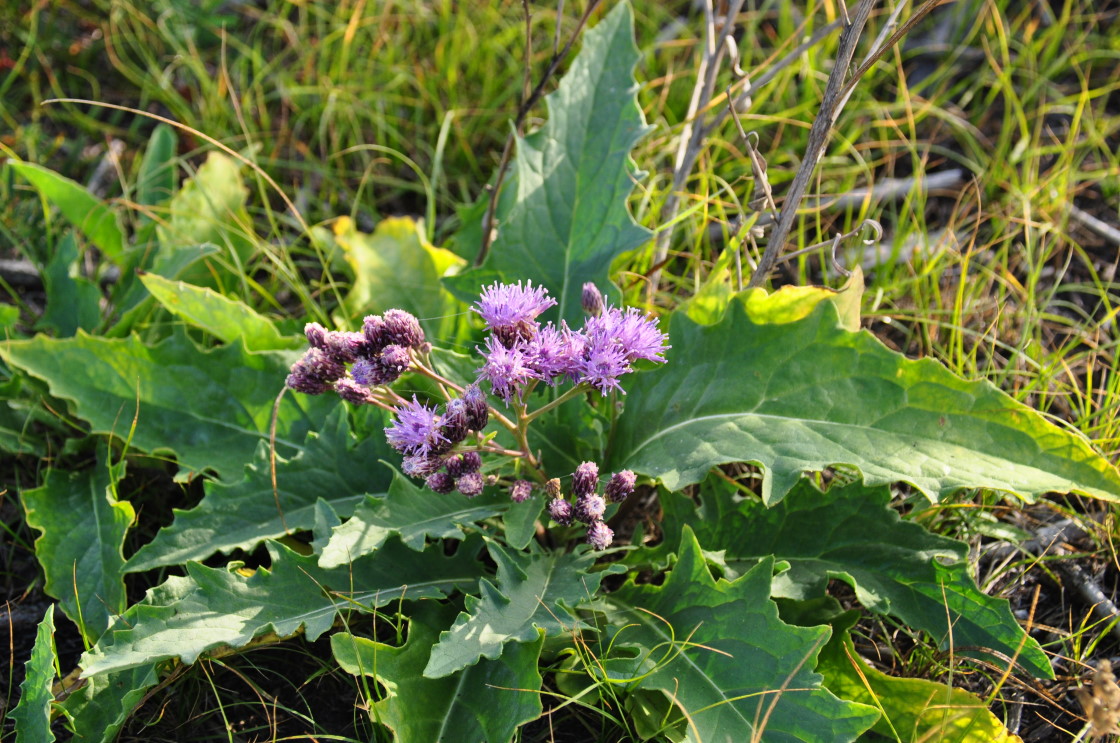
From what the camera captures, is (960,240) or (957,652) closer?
(957,652)

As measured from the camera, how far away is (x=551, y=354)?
2135mm

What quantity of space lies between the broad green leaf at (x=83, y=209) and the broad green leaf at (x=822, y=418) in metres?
2.19

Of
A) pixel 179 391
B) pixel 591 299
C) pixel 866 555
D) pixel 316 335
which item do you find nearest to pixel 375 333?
pixel 316 335

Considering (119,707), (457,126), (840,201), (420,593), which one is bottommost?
(119,707)

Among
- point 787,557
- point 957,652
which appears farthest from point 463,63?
point 957,652

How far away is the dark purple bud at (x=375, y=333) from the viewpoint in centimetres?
217

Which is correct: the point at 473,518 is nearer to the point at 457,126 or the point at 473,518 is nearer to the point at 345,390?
the point at 345,390

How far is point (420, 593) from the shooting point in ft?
7.64

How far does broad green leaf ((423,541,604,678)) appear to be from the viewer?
1.98 meters

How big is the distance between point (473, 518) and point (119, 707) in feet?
3.20

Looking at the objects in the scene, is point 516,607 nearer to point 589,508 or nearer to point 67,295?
point 589,508

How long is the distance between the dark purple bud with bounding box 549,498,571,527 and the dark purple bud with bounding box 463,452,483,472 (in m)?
0.21

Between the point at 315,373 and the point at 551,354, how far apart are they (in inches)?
23.4

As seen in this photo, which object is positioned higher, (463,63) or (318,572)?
(463,63)
